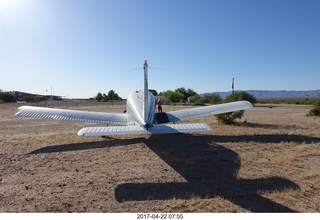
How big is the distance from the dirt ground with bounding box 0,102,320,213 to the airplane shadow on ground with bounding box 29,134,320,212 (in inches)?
0.8

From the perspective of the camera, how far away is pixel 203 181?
5137 millimetres

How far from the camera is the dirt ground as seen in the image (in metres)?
4.06

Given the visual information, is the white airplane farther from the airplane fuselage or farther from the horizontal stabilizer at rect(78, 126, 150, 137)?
the horizontal stabilizer at rect(78, 126, 150, 137)

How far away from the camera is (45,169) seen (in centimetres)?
604

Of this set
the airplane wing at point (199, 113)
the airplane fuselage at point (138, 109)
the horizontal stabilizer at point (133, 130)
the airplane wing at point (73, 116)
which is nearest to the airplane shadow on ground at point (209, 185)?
the horizontal stabilizer at point (133, 130)

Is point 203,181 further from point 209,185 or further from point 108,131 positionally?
point 108,131

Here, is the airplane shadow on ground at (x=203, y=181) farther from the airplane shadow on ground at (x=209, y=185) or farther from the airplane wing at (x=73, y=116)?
the airplane wing at (x=73, y=116)

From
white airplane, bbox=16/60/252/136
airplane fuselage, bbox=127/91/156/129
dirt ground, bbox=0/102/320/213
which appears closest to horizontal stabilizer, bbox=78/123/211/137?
white airplane, bbox=16/60/252/136

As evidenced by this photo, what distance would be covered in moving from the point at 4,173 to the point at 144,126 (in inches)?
164

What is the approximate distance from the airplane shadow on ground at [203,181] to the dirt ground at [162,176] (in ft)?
0.07

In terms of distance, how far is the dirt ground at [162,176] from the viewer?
4.06 m

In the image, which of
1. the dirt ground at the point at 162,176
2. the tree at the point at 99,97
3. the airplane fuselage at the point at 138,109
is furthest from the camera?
the tree at the point at 99,97
